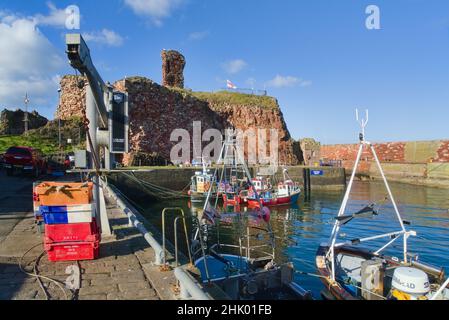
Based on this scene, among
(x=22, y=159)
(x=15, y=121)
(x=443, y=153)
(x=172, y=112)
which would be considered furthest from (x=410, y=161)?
(x=15, y=121)

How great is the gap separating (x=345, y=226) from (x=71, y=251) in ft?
59.1

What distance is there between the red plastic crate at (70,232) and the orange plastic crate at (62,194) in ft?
1.56

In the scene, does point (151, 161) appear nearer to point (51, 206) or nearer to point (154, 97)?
point (154, 97)

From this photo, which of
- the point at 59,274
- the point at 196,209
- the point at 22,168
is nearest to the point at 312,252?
the point at 59,274

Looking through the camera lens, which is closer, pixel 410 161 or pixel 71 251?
pixel 71 251

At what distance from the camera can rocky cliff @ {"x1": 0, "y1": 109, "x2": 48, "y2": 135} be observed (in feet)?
174

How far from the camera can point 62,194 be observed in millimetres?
6703

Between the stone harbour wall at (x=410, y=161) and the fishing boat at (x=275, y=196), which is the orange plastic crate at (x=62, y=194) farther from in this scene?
the stone harbour wall at (x=410, y=161)

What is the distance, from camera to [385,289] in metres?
8.33

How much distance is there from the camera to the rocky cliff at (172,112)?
151ft

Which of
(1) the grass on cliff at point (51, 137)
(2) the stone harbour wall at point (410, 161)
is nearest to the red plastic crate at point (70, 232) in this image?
(1) the grass on cliff at point (51, 137)

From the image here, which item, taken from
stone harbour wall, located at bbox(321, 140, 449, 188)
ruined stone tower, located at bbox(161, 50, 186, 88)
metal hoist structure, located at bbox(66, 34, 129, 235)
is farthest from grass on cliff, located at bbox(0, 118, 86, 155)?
stone harbour wall, located at bbox(321, 140, 449, 188)

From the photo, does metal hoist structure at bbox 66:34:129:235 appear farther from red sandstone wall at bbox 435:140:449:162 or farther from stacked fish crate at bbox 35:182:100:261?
red sandstone wall at bbox 435:140:449:162

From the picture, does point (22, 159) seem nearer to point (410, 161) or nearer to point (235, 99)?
point (235, 99)
